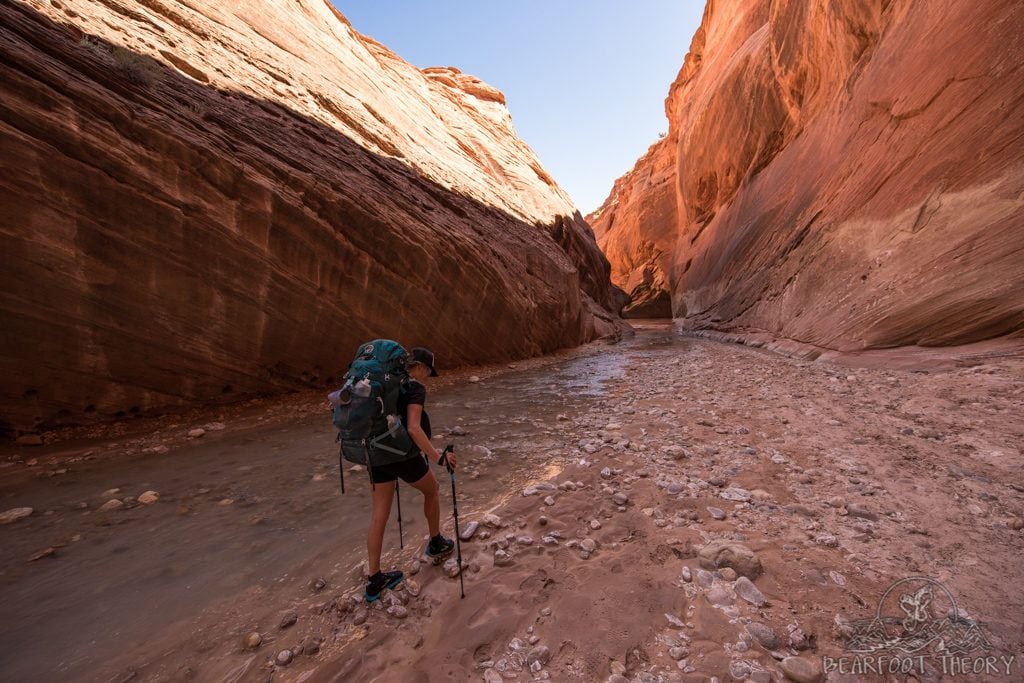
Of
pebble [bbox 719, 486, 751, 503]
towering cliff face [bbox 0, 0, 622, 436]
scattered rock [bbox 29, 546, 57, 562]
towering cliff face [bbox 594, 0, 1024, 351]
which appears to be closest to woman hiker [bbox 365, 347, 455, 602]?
pebble [bbox 719, 486, 751, 503]

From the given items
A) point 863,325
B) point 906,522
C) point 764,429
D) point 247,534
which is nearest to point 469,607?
point 247,534

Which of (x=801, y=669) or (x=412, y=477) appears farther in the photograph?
(x=412, y=477)

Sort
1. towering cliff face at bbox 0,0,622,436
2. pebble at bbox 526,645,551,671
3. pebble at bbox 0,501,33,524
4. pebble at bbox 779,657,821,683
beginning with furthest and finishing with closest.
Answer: towering cliff face at bbox 0,0,622,436
pebble at bbox 0,501,33,524
pebble at bbox 526,645,551,671
pebble at bbox 779,657,821,683

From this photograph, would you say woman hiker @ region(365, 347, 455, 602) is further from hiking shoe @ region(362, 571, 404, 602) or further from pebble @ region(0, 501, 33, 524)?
pebble @ region(0, 501, 33, 524)

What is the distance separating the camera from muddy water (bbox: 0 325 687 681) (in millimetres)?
2779

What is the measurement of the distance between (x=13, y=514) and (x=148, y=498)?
3.63 ft

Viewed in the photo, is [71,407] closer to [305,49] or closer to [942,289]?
[305,49]

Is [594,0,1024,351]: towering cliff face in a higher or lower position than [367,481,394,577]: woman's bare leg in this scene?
higher

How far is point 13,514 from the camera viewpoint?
13.7 ft

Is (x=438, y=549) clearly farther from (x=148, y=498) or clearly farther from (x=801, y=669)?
(x=148, y=498)

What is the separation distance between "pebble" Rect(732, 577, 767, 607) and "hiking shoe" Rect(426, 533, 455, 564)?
210cm

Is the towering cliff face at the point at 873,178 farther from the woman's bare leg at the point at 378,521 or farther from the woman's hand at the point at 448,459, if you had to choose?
the woman's bare leg at the point at 378,521

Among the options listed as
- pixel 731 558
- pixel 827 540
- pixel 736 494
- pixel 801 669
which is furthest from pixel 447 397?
pixel 801 669

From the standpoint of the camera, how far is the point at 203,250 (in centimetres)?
720
